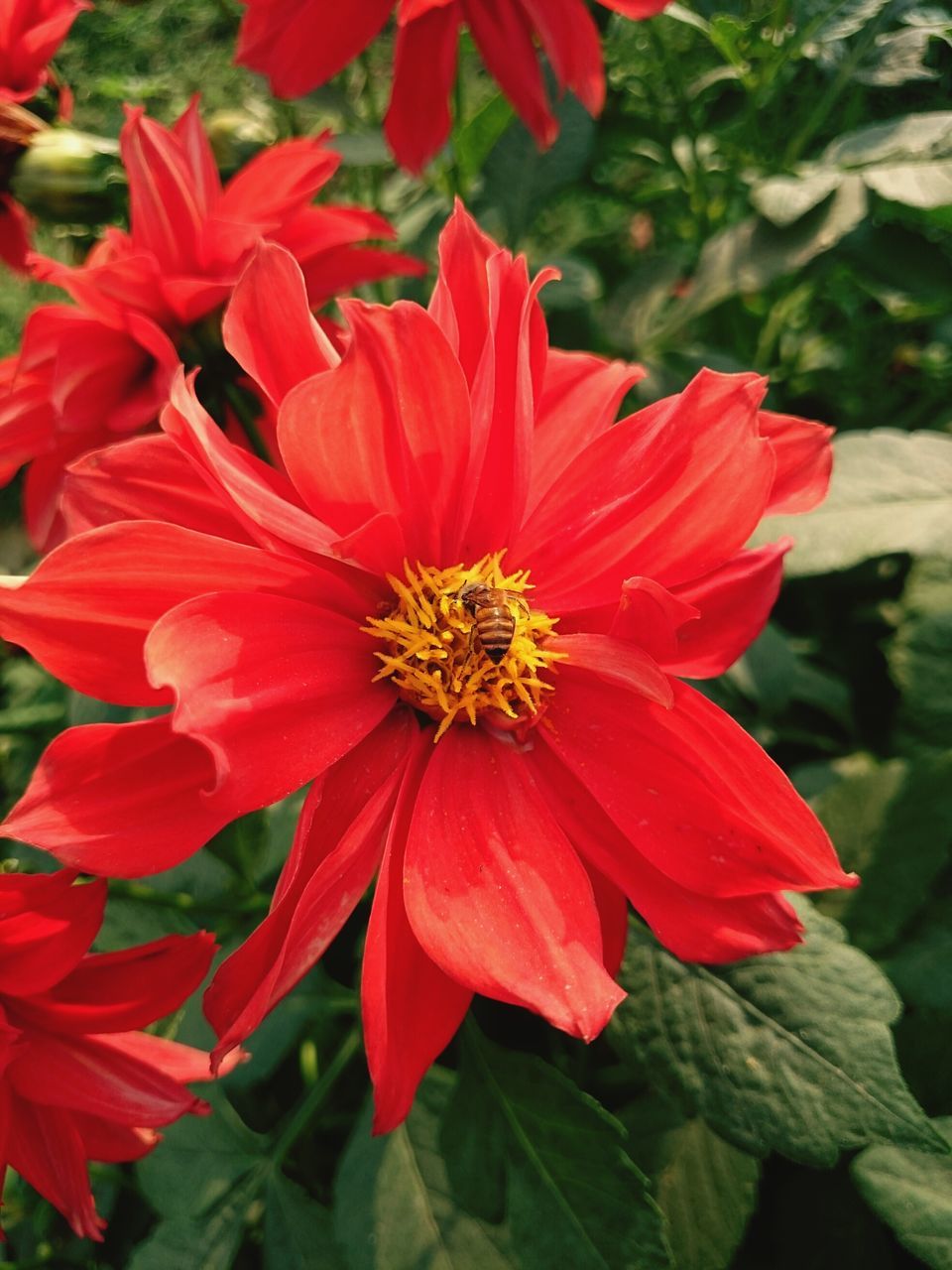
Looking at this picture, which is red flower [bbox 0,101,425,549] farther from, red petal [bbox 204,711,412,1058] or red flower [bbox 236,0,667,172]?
red petal [bbox 204,711,412,1058]

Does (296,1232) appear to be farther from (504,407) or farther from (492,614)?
(504,407)

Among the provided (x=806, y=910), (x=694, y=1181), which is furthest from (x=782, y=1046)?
(x=694, y=1181)

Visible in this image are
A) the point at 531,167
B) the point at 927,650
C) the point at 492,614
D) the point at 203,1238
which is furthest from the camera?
the point at 531,167

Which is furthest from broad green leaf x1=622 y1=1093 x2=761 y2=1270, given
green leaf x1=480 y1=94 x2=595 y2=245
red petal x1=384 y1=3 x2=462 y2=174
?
green leaf x1=480 y1=94 x2=595 y2=245

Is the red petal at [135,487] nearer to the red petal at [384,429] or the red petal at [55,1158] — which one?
the red petal at [384,429]

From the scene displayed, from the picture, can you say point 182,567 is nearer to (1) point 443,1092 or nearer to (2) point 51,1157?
(2) point 51,1157

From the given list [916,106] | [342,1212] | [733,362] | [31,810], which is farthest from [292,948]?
[916,106]
